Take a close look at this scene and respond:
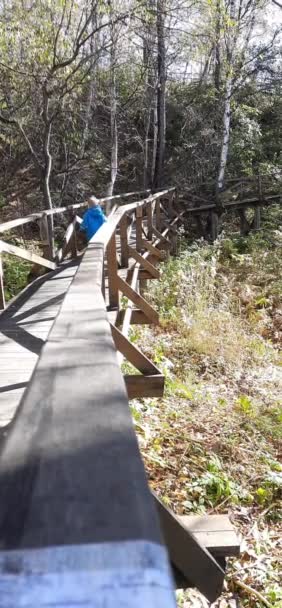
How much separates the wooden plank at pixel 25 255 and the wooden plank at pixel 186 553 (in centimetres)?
431

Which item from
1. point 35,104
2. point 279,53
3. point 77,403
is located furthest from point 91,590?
point 279,53

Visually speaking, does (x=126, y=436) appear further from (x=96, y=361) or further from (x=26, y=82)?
(x=26, y=82)

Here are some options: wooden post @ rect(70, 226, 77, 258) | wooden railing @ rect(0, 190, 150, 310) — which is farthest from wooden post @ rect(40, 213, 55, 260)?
wooden post @ rect(70, 226, 77, 258)

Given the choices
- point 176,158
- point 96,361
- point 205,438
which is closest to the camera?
point 96,361

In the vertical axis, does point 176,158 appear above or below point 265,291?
above

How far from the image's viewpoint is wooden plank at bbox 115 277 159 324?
4992 millimetres

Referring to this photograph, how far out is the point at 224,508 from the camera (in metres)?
3.94

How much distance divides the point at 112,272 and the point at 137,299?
0.55m

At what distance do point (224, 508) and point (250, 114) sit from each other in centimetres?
2038

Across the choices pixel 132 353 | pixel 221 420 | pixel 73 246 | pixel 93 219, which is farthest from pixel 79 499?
pixel 73 246

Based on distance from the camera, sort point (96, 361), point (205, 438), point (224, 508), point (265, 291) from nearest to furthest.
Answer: point (96, 361) < point (224, 508) < point (205, 438) < point (265, 291)

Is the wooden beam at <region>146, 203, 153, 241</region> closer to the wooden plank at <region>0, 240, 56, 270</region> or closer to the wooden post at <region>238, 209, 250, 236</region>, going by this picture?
the wooden plank at <region>0, 240, 56, 270</region>

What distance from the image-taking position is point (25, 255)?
6.07 meters

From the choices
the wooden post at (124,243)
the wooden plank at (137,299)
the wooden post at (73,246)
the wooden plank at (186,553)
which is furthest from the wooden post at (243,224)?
the wooden plank at (186,553)
